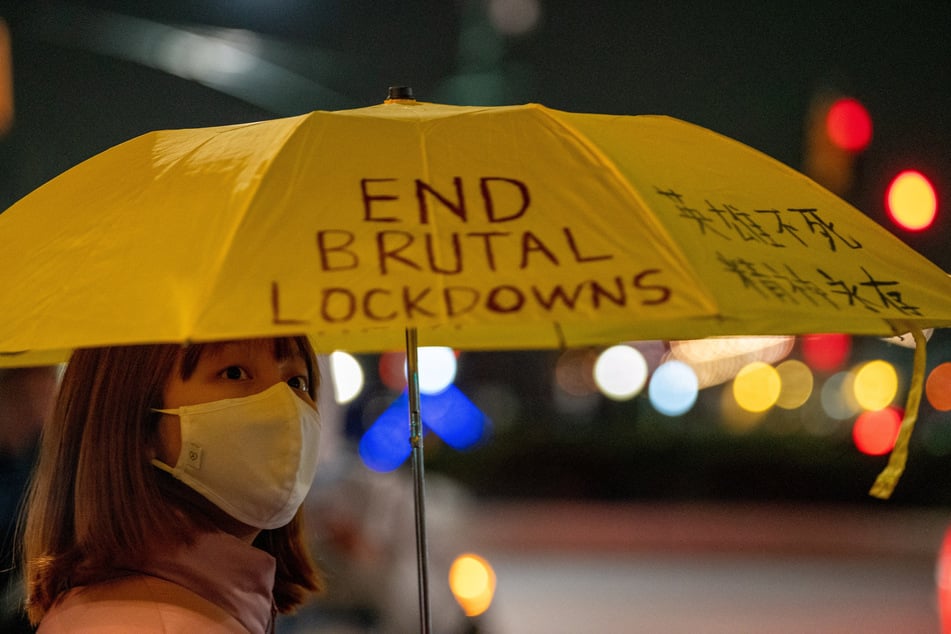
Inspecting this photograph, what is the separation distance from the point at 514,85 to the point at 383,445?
20.1 feet

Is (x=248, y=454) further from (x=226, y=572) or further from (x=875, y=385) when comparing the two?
(x=875, y=385)

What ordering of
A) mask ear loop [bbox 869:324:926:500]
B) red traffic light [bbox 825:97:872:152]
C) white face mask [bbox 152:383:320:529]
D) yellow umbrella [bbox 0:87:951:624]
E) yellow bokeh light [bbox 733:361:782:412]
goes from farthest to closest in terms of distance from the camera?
yellow bokeh light [bbox 733:361:782:412], red traffic light [bbox 825:97:872:152], mask ear loop [bbox 869:324:926:500], white face mask [bbox 152:383:320:529], yellow umbrella [bbox 0:87:951:624]

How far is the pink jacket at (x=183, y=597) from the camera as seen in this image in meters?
2.21

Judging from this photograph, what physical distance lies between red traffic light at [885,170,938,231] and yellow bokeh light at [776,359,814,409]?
1371 cm

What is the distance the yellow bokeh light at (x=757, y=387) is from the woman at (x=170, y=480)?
27.3 meters

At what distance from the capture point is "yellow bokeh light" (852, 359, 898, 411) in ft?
92.2

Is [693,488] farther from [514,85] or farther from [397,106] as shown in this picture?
[397,106]

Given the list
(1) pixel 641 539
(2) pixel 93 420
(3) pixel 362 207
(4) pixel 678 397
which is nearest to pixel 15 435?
(2) pixel 93 420

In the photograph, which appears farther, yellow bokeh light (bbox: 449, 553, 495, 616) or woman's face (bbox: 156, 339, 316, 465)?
yellow bokeh light (bbox: 449, 553, 495, 616)

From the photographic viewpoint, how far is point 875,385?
29.1 metres

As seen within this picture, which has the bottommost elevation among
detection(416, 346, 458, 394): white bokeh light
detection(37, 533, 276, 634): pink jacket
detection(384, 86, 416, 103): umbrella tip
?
detection(37, 533, 276, 634): pink jacket

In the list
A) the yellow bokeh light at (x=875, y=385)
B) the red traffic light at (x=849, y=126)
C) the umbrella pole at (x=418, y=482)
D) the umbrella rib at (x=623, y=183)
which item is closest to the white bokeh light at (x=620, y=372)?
the yellow bokeh light at (x=875, y=385)

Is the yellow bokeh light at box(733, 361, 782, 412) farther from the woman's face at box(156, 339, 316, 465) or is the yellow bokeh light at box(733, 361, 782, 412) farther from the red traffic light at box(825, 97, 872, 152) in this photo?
the woman's face at box(156, 339, 316, 465)

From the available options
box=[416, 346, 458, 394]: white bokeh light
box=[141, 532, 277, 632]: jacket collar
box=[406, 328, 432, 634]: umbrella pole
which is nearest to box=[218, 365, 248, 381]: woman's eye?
box=[141, 532, 277, 632]: jacket collar
